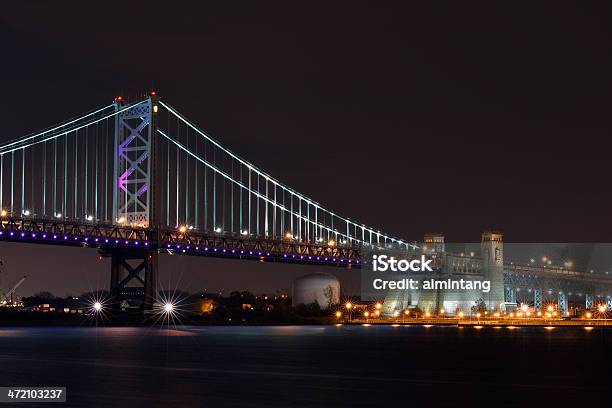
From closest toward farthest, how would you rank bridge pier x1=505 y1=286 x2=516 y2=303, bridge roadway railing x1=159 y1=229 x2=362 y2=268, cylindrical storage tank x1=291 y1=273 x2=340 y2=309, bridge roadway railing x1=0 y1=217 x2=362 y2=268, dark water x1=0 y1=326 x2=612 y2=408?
dark water x1=0 y1=326 x2=612 y2=408 < bridge roadway railing x1=0 y1=217 x2=362 y2=268 < bridge roadway railing x1=159 y1=229 x2=362 y2=268 < cylindrical storage tank x1=291 y1=273 x2=340 y2=309 < bridge pier x1=505 y1=286 x2=516 y2=303

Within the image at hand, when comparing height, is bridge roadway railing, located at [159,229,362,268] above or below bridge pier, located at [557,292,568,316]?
above

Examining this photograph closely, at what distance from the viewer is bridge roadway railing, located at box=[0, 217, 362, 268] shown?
8175 centimetres

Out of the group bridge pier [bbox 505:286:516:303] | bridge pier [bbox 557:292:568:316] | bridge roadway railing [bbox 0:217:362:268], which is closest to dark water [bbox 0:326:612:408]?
bridge roadway railing [bbox 0:217:362:268]

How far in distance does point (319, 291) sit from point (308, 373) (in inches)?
3041

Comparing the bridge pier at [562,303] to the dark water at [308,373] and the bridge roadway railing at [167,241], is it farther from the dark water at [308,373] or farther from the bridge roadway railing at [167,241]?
the dark water at [308,373]

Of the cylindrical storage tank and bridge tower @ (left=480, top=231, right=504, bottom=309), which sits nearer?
the cylindrical storage tank

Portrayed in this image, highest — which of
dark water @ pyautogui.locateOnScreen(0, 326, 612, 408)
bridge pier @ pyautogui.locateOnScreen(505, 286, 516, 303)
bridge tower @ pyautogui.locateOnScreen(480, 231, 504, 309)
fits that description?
bridge tower @ pyautogui.locateOnScreen(480, 231, 504, 309)

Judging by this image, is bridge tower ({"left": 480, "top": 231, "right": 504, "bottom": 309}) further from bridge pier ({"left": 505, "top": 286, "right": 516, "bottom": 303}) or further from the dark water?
the dark water

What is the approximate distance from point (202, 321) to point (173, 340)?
130ft

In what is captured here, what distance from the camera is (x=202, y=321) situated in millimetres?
96812

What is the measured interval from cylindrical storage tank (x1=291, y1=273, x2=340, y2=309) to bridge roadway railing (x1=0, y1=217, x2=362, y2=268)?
7.21 ft

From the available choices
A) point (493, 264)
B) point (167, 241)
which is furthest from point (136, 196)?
point (493, 264)

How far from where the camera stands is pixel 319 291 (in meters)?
112

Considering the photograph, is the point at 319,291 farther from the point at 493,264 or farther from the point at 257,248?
the point at 493,264
